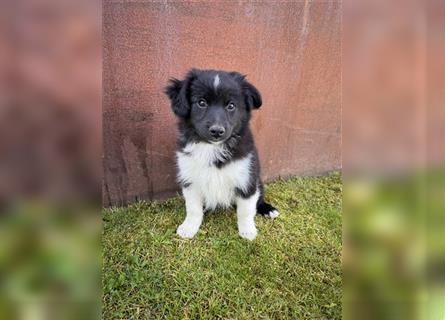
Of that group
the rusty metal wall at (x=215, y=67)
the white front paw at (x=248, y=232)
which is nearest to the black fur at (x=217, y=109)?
the white front paw at (x=248, y=232)

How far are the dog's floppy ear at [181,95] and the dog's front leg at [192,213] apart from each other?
26.7 inches

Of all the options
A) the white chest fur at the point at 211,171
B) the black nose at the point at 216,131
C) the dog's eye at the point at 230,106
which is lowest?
the white chest fur at the point at 211,171

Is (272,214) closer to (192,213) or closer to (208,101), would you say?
(192,213)

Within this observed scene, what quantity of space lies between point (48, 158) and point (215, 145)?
228 centimetres

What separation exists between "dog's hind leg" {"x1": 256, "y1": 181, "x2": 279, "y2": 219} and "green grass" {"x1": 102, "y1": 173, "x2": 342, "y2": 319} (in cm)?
7

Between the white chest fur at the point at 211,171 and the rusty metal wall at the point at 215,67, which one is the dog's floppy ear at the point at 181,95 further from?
the rusty metal wall at the point at 215,67

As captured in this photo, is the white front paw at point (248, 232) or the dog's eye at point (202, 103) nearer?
the dog's eye at point (202, 103)

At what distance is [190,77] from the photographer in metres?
2.91

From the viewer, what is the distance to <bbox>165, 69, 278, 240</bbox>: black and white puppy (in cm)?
287

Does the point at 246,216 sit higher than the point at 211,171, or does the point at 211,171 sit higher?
the point at 211,171

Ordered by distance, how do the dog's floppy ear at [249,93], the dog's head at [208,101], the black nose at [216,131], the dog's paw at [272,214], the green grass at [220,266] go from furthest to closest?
1. the dog's paw at [272,214]
2. the dog's floppy ear at [249,93]
3. the dog's head at [208,101]
4. the black nose at [216,131]
5. the green grass at [220,266]

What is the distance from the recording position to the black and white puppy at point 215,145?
287 cm

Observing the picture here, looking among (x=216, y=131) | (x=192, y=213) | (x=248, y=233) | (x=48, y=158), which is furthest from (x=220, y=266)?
(x=48, y=158)

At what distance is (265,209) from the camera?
3.51m
